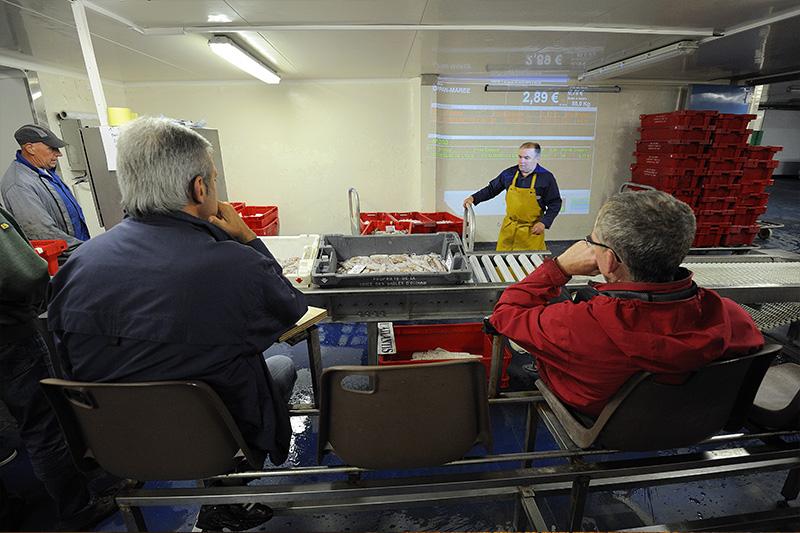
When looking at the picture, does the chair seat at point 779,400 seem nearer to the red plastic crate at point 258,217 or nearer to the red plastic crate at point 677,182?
the red plastic crate at point 677,182

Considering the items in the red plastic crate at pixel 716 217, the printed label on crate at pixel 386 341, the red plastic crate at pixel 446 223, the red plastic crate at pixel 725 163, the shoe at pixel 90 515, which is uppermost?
the red plastic crate at pixel 725 163

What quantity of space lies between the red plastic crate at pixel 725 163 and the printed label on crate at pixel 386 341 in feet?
17.1

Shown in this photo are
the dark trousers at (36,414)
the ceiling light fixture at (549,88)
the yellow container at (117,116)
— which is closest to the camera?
the dark trousers at (36,414)

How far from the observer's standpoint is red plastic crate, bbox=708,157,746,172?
5094 mm

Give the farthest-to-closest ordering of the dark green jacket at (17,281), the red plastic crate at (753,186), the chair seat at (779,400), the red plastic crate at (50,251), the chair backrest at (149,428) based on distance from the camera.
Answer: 1. the red plastic crate at (753,186)
2. the red plastic crate at (50,251)
3. the dark green jacket at (17,281)
4. the chair seat at (779,400)
5. the chair backrest at (149,428)

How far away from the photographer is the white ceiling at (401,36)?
2.65 metres

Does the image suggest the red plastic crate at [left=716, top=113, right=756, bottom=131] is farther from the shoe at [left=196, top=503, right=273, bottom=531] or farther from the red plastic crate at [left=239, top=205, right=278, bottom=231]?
the shoe at [left=196, top=503, right=273, bottom=531]

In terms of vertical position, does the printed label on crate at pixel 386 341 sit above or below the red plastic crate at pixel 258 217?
below

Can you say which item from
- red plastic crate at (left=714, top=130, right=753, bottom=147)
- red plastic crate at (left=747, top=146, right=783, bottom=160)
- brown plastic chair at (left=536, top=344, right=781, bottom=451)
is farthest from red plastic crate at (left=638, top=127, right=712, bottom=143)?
brown plastic chair at (left=536, top=344, right=781, bottom=451)

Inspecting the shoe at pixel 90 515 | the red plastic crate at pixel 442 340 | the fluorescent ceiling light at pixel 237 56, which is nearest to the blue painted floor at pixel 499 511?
the shoe at pixel 90 515

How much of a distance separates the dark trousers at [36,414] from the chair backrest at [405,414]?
1.44 m

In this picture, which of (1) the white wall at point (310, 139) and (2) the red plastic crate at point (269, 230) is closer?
(2) the red plastic crate at point (269, 230)

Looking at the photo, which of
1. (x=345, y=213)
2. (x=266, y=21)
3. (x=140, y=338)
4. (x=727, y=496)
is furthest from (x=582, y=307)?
(x=345, y=213)

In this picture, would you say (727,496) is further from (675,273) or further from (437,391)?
(437,391)
